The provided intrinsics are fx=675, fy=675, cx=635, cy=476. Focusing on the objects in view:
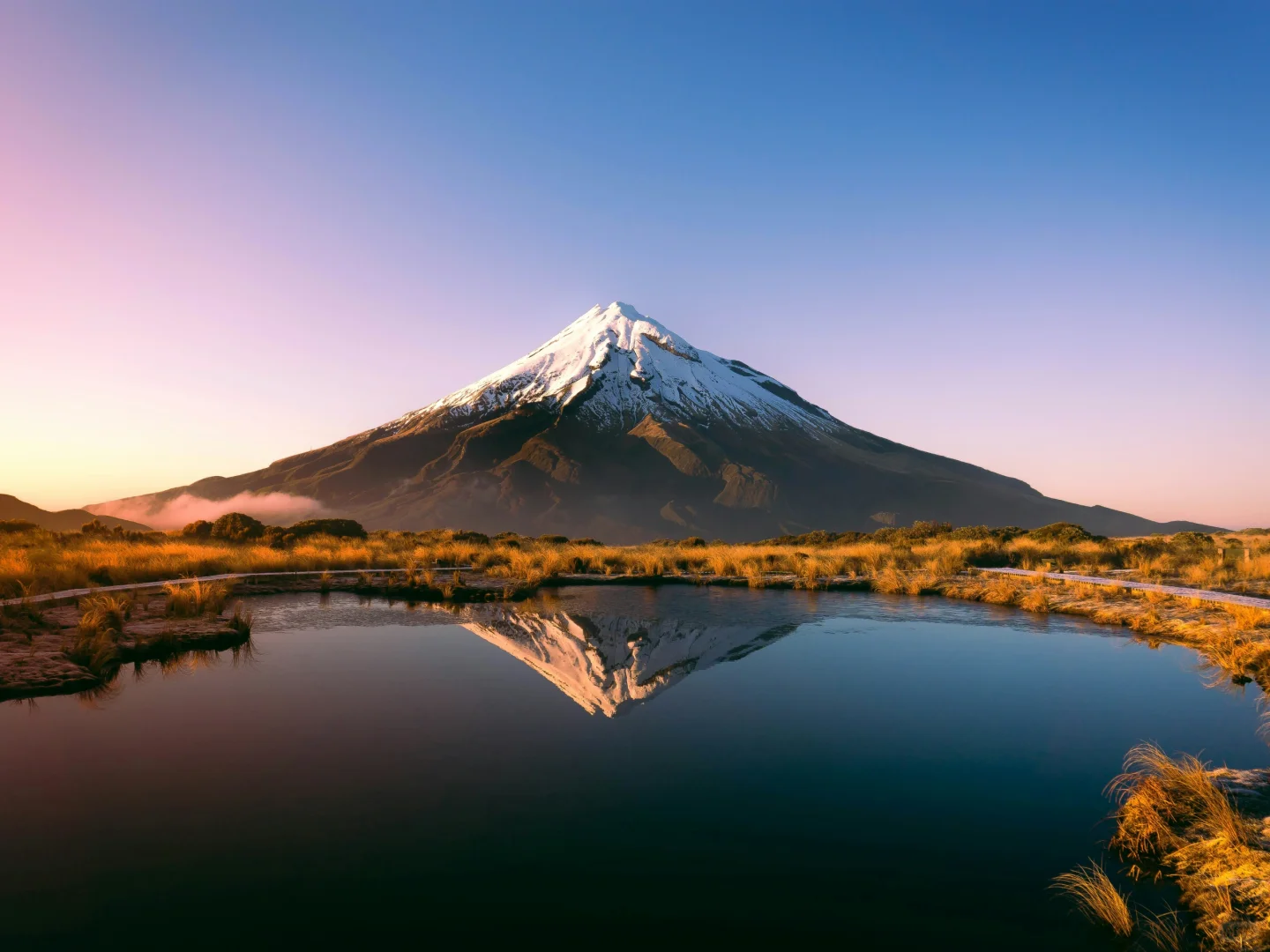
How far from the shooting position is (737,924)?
4176 mm

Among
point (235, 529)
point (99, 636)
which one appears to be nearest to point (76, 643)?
point (99, 636)

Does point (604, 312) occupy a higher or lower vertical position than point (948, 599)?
higher

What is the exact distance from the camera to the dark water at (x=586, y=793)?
169 inches

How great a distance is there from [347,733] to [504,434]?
14028cm

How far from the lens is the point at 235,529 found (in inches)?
1320

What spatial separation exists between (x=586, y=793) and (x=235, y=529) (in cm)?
3364

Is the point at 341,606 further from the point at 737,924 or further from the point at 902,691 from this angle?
the point at 737,924

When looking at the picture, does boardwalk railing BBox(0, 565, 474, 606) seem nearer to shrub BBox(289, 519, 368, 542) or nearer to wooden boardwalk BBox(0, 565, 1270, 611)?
wooden boardwalk BBox(0, 565, 1270, 611)

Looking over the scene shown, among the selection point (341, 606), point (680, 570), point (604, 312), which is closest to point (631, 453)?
point (604, 312)

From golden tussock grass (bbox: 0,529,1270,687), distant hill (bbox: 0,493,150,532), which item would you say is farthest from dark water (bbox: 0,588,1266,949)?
distant hill (bbox: 0,493,150,532)

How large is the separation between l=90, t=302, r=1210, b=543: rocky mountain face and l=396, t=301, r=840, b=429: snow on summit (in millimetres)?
496

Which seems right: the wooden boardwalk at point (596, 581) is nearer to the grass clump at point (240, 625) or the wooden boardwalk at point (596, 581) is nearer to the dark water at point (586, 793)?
the grass clump at point (240, 625)

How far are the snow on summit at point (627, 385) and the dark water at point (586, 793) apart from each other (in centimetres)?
14795

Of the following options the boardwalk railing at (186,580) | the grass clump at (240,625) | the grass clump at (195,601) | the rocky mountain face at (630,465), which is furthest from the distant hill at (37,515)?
the rocky mountain face at (630,465)
